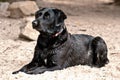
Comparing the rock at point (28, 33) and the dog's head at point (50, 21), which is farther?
the rock at point (28, 33)

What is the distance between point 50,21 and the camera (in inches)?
238

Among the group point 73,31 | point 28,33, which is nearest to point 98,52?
point 28,33

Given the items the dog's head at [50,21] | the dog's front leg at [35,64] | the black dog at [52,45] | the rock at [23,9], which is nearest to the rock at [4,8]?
the rock at [23,9]

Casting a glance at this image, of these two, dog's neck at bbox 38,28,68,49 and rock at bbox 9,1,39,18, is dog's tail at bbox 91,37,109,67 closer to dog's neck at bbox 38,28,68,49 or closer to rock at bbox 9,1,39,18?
dog's neck at bbox 38,28,68,49

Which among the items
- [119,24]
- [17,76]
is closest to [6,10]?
[119,24]

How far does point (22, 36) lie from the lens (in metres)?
8.87

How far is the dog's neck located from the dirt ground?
0.39 meters

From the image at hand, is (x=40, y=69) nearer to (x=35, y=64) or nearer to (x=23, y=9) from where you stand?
(x=35, y=64)

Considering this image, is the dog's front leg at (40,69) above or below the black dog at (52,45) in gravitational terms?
below

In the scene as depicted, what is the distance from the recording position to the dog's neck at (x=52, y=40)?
6152mm

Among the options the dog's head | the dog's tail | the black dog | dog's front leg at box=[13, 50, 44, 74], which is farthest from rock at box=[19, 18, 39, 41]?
the dog's head

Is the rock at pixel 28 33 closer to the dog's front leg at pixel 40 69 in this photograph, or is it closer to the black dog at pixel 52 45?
the black dog at pixel 52 45

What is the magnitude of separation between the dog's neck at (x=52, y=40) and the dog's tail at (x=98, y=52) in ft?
2.47

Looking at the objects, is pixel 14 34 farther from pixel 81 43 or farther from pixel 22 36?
pixel 81 43
